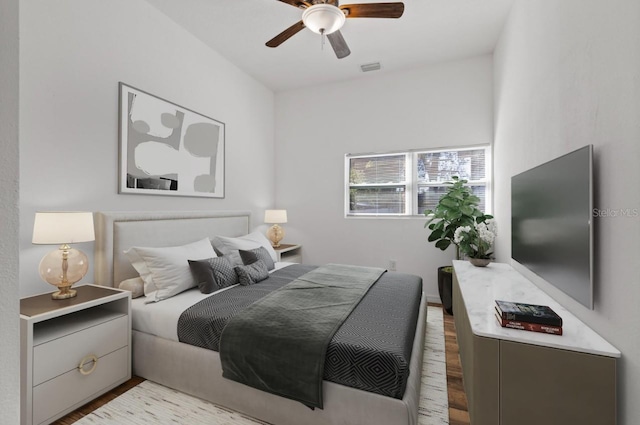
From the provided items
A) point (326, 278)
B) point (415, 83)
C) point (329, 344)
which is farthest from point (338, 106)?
point (329, 344)

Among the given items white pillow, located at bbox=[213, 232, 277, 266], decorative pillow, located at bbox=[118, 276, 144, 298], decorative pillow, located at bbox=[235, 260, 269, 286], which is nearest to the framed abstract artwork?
white pillow, located at bbox=[213, 232, 277, 266]

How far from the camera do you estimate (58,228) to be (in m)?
1.80

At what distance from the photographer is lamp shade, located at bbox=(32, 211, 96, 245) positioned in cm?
177

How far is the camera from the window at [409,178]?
12.2 feet

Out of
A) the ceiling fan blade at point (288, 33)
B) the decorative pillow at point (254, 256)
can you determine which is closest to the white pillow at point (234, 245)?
the decorative pillow at point (254, 256)

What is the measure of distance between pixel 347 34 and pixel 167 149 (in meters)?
2.22

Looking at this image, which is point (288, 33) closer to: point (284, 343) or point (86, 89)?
point (86, 89)

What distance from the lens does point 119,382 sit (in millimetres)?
1977

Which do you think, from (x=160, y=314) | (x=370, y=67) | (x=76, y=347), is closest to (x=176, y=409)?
(x=160, y=314)

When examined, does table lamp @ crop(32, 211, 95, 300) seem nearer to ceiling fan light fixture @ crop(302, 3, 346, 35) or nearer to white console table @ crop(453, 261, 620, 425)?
ceiling fan light fixture @ crop(302, 3, 346, 35)

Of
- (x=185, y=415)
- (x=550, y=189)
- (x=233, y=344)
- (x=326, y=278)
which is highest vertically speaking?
(x=550, y=189)

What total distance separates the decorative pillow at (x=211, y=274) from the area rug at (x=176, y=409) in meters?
0.72

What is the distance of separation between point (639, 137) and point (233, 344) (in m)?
2.03

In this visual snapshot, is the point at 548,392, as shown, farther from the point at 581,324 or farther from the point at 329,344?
the point at 329,344
